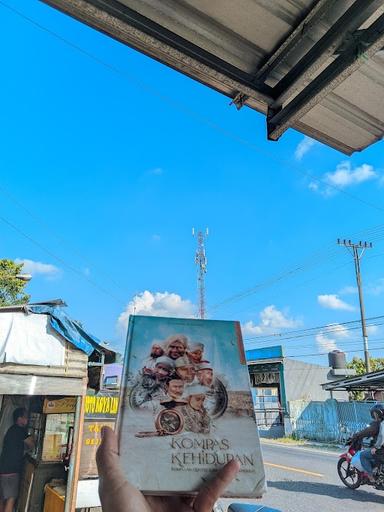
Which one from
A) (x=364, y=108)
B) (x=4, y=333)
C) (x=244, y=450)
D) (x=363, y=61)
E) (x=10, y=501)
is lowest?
(x=10, y=501)

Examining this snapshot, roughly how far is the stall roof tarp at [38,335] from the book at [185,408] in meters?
4.61

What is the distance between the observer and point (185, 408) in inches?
52.5

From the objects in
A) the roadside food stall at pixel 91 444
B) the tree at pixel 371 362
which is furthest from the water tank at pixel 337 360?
the roadside food stall at pixel 91 444

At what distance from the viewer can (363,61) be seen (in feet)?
5.13

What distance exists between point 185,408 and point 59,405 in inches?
194

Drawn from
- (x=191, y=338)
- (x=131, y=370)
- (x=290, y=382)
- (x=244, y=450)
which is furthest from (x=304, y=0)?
(x=290, y=382)

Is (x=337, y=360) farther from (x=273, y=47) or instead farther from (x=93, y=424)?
(x=273, y=47)

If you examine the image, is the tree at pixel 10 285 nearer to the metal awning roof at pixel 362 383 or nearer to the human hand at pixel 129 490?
the metal awning roof at pixel 362 383

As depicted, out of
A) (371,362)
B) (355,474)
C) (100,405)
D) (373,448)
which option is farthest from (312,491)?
(371,362)

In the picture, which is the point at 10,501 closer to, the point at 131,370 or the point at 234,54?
the point at 131,370

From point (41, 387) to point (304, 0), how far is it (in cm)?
461

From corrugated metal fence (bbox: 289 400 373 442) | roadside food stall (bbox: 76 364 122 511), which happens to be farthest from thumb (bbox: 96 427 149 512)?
corrugated metal fence (bbox: 289 400 373 442)

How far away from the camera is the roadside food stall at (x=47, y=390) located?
4.64m

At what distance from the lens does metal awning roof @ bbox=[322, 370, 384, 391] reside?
1258 cm
